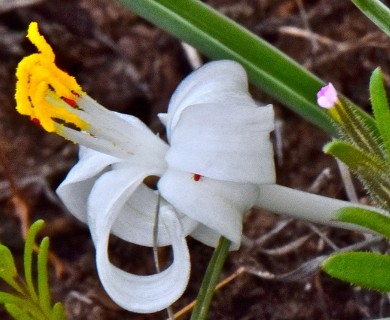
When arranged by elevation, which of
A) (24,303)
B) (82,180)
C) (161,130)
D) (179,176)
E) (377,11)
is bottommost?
(161,130)

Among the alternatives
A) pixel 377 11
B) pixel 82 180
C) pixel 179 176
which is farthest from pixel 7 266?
pixel 377 11

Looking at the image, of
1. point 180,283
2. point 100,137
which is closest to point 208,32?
point 100,137

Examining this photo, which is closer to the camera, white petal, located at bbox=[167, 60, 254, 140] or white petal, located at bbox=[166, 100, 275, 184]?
white petal, located at bbox=[166, 100, 275, 184]

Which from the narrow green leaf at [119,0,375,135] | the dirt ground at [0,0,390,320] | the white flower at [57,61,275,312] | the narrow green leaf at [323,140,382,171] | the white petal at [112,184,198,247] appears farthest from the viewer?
the dirt ground at [0,0,390,320]

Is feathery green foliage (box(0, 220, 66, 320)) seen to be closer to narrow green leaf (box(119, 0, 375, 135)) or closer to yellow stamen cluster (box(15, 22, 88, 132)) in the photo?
yellow stamen cluster (box(15, 22, 88, 132))

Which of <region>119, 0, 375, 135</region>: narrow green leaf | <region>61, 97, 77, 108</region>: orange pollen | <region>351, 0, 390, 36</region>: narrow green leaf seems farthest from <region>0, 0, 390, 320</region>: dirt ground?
<region>61, 97, 77, 108</region>: orange pollen

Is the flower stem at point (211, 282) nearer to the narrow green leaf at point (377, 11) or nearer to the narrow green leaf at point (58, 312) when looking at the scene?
the narrow green leaf at point (58, 312)

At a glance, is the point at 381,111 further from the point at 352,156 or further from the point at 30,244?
the point at 30,244

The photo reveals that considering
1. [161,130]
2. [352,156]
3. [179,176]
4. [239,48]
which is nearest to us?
[352,156]
